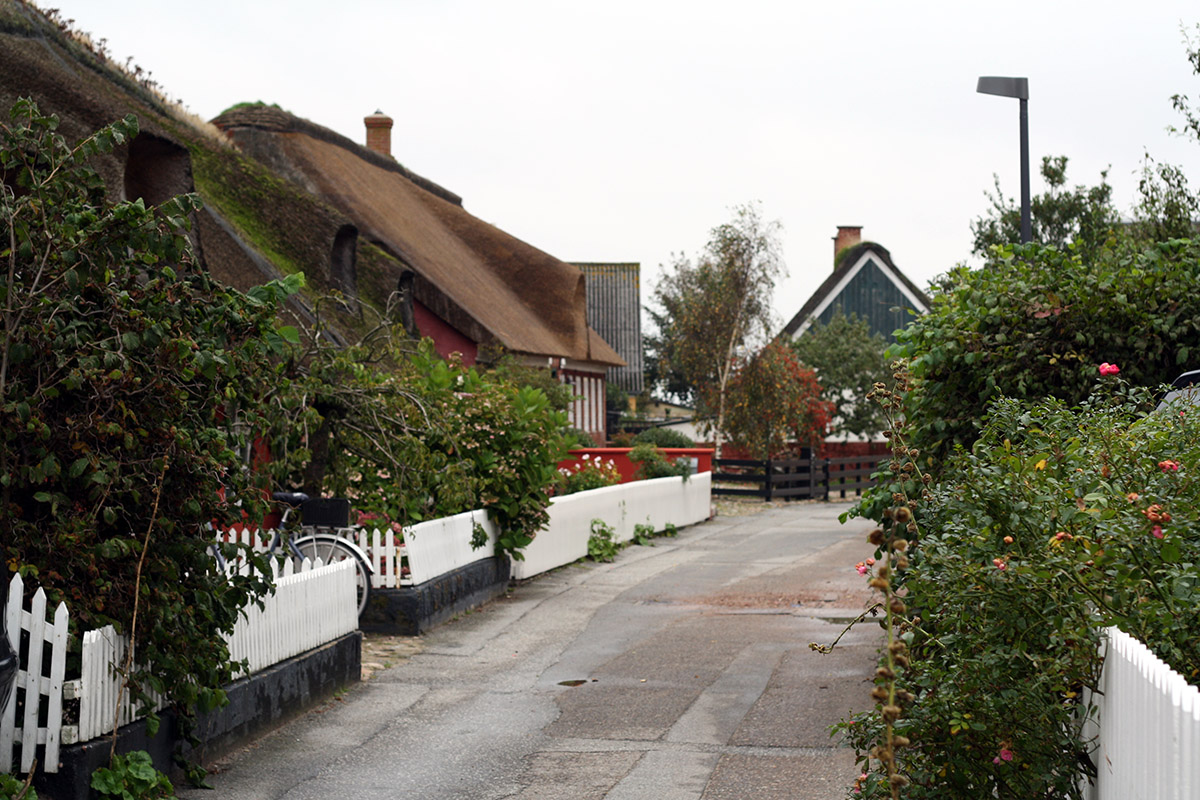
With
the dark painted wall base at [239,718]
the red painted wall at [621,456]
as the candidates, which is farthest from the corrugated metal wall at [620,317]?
the dark painted wall base at [239,718]

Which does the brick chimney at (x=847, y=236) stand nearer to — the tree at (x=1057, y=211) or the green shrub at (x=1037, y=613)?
the tree at (x=1057, y=211)

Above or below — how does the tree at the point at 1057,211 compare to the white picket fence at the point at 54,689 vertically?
above

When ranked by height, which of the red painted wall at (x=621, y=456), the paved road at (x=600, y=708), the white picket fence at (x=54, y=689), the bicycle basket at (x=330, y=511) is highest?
the red painted wall at (x=621, y=456)

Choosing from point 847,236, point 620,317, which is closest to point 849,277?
point 847,236

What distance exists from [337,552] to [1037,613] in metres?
7.36

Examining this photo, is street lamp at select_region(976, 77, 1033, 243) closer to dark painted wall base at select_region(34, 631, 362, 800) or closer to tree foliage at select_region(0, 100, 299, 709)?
dark painted wall base at select_region(34, 631, 362, 800)

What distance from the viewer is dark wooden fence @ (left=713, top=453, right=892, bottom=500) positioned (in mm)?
29797

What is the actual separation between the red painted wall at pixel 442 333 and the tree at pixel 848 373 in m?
12.5

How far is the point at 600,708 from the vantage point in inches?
328

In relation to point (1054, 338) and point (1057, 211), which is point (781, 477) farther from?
point (1054, 338)

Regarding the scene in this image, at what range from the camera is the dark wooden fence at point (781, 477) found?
29.8m

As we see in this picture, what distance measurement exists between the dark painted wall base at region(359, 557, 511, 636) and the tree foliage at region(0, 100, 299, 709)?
470cm

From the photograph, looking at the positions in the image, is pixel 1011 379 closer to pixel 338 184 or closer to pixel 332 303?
pixel 332 303

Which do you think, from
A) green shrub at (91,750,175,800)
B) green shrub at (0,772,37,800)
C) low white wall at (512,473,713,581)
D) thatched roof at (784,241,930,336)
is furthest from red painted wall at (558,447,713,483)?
thatched roof at (784,241,930,336)
